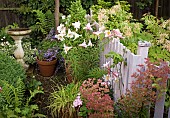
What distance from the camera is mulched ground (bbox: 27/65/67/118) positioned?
3.27 m

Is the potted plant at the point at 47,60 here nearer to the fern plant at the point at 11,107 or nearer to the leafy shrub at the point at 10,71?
the leafy shrub at the point at 10,71

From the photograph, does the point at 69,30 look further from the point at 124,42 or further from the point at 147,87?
the point at 147,87

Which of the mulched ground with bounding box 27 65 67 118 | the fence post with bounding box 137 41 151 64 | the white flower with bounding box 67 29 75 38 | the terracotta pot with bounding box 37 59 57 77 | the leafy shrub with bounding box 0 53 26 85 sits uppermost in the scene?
the fence post with bounding box 137 41 151 64

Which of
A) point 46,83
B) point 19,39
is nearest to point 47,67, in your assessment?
point 46,83

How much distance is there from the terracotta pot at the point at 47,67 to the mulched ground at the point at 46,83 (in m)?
0.08

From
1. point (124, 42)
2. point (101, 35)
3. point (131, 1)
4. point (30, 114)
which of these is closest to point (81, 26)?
point (101, 35)

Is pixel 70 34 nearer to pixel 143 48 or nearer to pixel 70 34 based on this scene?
pixel 70 34

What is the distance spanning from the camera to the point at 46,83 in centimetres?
411

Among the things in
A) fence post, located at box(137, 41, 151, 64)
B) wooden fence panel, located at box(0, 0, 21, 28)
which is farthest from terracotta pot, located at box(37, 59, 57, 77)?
wooden fence panel, located at box(0, 0, 21, 28)

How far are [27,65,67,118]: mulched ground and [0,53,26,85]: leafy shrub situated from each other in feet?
1.41

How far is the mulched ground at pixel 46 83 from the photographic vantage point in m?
3.27

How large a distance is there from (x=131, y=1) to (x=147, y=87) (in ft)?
16.7

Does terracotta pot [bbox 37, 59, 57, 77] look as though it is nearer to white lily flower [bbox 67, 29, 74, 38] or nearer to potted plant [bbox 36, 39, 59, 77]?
potted plant [bbox 36, 39, 59, 77]

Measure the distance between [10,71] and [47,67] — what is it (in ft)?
3.59
